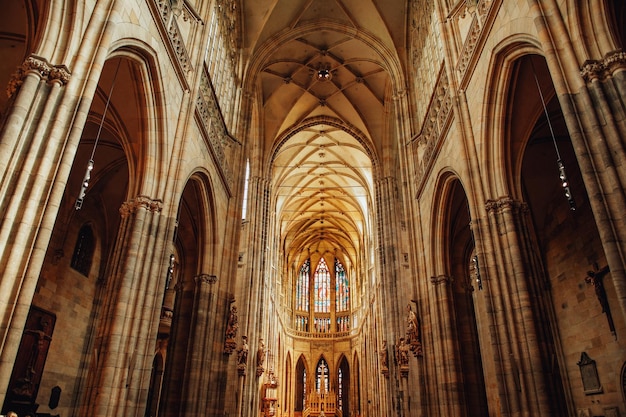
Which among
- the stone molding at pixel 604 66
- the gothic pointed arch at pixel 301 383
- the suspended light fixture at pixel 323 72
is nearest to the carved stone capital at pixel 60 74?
the stone molding at pixel 604 66

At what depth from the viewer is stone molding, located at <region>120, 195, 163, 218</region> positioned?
354 inches

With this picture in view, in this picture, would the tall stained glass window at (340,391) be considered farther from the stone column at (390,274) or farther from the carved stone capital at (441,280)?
the carved stone capital at (441,280)

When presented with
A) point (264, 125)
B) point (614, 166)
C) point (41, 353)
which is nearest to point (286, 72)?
point (264, 125)

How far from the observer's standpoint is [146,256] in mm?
8789

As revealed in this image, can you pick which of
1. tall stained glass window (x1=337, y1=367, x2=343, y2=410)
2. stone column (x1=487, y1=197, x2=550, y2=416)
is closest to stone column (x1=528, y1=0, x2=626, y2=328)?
stone column (x1=487, y1=197, x2=550, y2=416)

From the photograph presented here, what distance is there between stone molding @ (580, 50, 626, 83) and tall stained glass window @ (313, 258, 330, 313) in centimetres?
4195

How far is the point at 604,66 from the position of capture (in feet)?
19.4

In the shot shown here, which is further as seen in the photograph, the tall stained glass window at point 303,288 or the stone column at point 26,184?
the tall stained glass window at point 303,288

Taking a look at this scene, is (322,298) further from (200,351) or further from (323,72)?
(200,351)

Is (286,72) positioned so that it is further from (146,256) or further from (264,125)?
(146,256)

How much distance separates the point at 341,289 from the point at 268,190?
2454 centimetres

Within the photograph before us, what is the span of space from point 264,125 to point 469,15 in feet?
49.4

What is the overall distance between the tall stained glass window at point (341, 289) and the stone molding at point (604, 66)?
41.0m

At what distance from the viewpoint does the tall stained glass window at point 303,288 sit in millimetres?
45925
